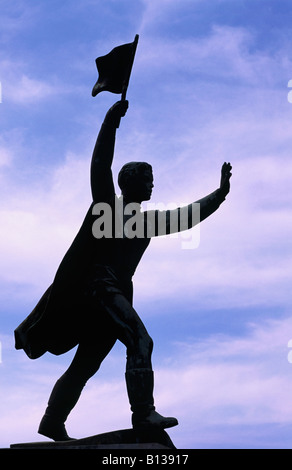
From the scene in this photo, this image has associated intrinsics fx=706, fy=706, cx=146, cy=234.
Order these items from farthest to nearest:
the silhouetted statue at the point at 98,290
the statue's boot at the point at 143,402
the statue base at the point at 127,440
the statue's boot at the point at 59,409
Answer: the statue's boot at the point at 59,409, the silhouetted statue at the point at 98,290, the statue's boot at the point at 143,402, the statue base at the point at 127,440

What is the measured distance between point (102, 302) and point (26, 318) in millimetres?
1099

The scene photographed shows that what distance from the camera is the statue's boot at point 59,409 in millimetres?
7172

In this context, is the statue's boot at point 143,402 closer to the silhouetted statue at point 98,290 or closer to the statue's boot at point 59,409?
the silhouetted statue at point 98,290

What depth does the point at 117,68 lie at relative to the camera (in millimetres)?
7289

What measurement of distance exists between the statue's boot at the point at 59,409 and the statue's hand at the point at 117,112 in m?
2.68

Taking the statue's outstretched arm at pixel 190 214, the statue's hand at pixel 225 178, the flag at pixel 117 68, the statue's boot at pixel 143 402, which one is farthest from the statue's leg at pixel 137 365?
the flag at pixel 117 68

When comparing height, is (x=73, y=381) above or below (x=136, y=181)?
below

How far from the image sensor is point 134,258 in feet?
23.5

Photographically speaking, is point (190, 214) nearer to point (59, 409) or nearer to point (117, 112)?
point (117, 112)

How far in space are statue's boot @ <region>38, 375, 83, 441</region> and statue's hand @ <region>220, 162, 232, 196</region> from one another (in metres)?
2.56

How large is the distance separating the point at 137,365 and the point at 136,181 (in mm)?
1908

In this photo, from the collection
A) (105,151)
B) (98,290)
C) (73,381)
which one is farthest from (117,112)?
(73,381)
